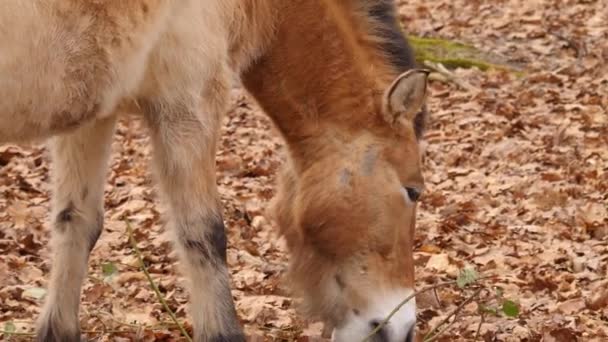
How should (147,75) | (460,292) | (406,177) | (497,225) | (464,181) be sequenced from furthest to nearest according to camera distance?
(464,181) → (497,225) → (460,292) → (406,177) → (147,75)

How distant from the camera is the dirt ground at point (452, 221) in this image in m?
5.50

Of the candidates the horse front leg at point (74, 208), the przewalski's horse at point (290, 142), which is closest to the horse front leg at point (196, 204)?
the przewalski's horse at point (290, 142)

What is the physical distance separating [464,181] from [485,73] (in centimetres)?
402

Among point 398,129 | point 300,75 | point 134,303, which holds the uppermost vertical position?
point 300,75

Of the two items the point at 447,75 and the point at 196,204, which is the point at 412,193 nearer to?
the point at 196,204

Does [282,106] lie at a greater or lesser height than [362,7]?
lesser

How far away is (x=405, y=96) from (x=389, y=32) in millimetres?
462

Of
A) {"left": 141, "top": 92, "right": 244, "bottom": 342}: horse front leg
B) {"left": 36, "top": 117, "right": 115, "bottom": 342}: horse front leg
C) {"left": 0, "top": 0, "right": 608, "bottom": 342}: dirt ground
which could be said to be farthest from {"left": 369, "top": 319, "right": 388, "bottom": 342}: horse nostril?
{"left": 36, "top": 117, "right": 115, "bottom": 342}: horse front leg

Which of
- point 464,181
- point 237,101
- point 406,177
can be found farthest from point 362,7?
point 237,101

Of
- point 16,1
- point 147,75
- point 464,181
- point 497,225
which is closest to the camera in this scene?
point 16,1

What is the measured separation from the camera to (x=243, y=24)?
5.02m

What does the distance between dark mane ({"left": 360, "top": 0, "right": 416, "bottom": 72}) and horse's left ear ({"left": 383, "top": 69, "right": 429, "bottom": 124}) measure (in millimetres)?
294

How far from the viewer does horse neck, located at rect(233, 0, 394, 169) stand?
5.11 metres

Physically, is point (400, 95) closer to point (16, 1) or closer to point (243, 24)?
point (243, 24)
